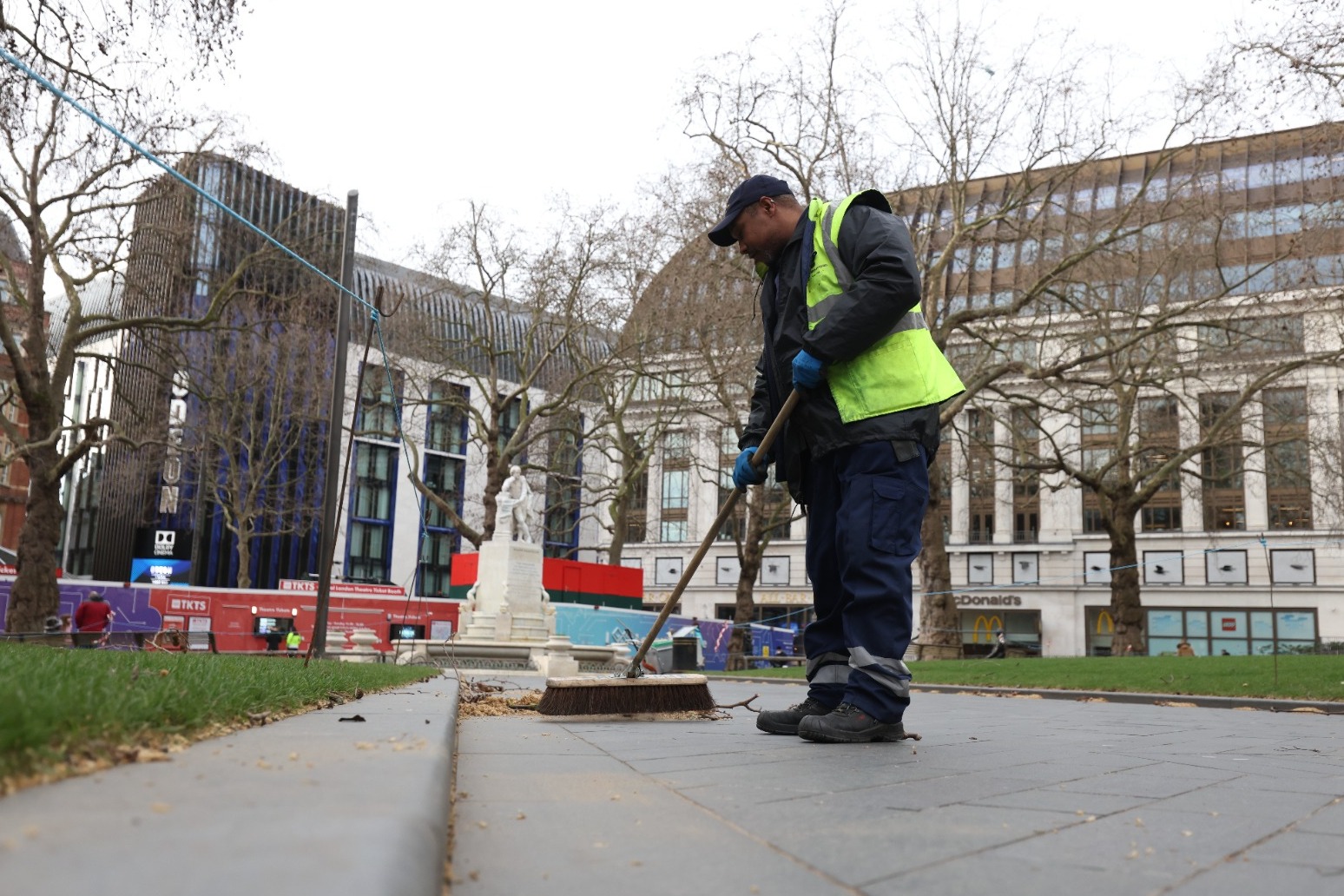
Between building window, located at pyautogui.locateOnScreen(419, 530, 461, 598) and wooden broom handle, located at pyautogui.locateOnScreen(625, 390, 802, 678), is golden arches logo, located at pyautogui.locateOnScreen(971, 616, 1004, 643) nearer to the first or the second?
building window, located at pyautogui.locateOnScreen(419, 530, 461, 598)

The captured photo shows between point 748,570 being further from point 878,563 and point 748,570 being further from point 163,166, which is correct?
point 878,563

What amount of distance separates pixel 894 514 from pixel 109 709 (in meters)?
2.83

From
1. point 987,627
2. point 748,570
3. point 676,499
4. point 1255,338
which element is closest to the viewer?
point 1255,338

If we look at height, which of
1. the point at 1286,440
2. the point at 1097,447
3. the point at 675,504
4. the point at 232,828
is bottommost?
the point at 232,828

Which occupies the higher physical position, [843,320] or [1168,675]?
[843,320]

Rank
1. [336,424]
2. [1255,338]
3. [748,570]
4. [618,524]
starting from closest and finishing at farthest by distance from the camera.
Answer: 1. [336,424]
2. [1255,338]
3. [748,570]
4. [618,524]

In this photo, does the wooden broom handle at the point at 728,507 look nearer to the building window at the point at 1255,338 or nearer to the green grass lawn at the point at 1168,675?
the green grass lawn at the point at 1168,675

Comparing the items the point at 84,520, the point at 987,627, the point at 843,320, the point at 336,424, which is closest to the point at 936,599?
the point at 336,424

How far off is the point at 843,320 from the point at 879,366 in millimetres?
266

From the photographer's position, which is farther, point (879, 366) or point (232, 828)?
point (879, 366)

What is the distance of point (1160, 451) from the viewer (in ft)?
83.8

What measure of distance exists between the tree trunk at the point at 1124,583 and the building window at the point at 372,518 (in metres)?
40.5

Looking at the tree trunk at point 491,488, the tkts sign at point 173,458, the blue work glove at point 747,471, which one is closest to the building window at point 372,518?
the tkts sign at point 173,458

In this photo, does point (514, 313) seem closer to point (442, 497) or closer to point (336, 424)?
point (336, 424)
